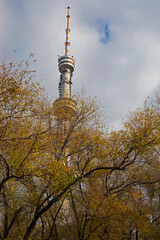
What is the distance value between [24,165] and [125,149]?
4813 millimetres

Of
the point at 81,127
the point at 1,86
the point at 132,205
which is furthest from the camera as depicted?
the point at 132,205

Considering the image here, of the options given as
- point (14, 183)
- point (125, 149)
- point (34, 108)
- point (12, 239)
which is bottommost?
point (12, 239)

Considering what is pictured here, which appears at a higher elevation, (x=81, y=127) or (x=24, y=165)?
(x=81, y=127)

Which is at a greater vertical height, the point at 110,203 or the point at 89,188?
the point at 89,188

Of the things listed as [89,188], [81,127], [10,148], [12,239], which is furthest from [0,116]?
[12,239]

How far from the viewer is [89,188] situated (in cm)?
1361

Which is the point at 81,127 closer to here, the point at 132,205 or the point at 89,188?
the point at 89,188

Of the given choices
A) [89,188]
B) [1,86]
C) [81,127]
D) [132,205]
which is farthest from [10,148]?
[132,205]

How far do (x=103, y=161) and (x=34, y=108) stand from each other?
4.80 m

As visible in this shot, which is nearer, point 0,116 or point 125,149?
point 0,116

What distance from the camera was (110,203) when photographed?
1209 centimetres

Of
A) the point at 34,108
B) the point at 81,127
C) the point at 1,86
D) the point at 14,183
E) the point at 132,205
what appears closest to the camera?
the point at 1,86

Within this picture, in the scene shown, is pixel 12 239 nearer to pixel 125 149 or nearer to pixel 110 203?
pixel 110 203

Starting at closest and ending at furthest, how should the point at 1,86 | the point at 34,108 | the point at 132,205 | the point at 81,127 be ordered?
the point at 1,86 < the point at 34,108 < the point at 81,127 < the point at 132,205
